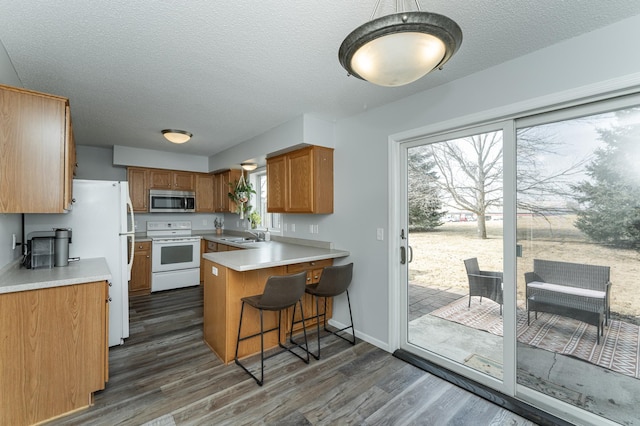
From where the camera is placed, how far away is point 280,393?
7.26 ft

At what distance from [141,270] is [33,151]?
11.1 ft

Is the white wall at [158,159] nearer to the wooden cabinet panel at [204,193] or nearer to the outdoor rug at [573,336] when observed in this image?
the wooden cabinet panel at [204,193]

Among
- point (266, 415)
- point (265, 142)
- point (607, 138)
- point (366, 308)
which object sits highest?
point (265, 142)

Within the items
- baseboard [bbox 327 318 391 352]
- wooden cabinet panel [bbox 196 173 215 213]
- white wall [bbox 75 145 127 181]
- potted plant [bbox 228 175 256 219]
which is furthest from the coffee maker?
wooden cabinet panel [bbox 196 173 215 213]

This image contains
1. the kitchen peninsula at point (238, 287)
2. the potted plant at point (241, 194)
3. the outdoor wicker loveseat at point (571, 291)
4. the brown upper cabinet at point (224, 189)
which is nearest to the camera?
the outdoor wicker loveseat at point (571, 291)

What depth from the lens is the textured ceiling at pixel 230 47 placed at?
1562 millimetres

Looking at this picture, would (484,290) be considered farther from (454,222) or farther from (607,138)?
(607,138)

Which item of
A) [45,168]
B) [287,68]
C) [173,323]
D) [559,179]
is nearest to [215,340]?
[173,323]

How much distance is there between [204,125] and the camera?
3.70 m

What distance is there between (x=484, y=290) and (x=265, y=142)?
3086mm

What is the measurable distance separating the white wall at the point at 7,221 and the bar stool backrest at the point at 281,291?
1958 mm

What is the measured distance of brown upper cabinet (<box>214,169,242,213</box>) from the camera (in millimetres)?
5297

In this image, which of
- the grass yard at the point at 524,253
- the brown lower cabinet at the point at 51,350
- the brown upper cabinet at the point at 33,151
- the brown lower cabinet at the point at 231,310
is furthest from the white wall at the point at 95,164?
the grass yard at the point at 524,253

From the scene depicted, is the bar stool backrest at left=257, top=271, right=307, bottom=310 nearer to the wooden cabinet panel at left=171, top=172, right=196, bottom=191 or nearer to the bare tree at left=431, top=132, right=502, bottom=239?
the bare tree at left=431, top=132, right=502, bottom=239
